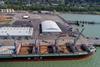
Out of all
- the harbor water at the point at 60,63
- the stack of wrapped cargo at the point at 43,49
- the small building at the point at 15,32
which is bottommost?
the harbor water at the point at 60,63

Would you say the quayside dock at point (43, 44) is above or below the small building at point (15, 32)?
below

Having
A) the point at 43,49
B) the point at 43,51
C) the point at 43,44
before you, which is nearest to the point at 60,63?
the point at 43,51

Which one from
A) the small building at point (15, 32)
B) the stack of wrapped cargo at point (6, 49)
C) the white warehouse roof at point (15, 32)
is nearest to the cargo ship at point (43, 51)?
the stack of wrapped cargo at point (6, 49)

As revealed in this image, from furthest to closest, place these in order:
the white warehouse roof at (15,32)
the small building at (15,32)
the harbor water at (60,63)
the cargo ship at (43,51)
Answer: the white warehouse roof at (15,32) → the small building at (15,32) → the cargo ship at (43,51) → the harbor water at (60,63)

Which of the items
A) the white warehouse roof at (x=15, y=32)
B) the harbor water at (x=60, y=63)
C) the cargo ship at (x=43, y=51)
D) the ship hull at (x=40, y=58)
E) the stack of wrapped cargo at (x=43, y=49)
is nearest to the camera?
the harbor water at (x=60, y=63)

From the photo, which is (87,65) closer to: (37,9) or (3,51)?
(3,51)

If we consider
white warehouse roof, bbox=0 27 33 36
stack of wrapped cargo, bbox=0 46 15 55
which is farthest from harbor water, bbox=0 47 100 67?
white warehouse roof, bbox=0 27 33 36

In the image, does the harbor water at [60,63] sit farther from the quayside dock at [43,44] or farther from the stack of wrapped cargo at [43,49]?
the stack of wrapped cargo at [43,49]

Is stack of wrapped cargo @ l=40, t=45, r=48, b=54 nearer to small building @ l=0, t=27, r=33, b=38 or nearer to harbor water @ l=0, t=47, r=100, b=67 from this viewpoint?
harbor water @ l=0, t=47, r=100, b=67

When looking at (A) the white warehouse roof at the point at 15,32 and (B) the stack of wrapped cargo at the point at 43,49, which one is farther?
(A) the white warehouse roof at the point at 15,32

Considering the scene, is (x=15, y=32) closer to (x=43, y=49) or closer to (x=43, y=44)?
(x=43, y=44)

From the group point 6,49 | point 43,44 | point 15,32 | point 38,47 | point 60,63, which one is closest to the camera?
point 60,63

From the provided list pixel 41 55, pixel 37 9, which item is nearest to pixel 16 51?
pixel 41 55
